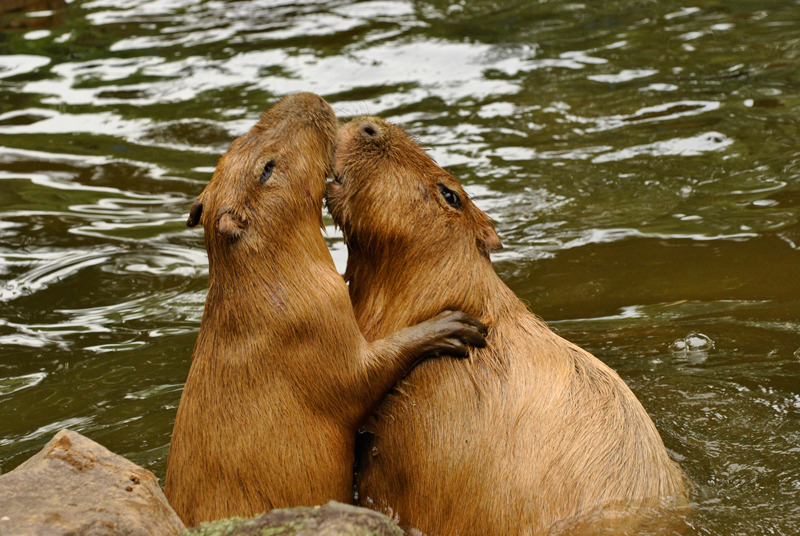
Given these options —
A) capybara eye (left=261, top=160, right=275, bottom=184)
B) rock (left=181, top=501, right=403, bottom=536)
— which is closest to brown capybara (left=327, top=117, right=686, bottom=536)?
capybara eye (left=261, top=160, right=275, bottom=184)

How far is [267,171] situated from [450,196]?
2.82 feet

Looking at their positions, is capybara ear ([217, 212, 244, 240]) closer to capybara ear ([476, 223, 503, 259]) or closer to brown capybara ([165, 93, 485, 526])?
brown capybara ([165, 93, 485, 526])

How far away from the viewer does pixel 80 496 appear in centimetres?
343

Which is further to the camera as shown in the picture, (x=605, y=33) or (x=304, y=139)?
(x=605, y=33)

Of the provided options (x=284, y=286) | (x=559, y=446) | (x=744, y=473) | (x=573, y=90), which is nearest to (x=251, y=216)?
(x=284, y=286)

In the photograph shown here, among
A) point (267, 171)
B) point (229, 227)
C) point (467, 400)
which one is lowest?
point (467, 400)

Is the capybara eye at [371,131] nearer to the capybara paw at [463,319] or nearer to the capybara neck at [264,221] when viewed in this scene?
the capybara neck at [264,221]

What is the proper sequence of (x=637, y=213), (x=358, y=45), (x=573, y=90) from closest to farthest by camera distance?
(x=637, y=213), (x=573, y=90), (x=358, y=45)

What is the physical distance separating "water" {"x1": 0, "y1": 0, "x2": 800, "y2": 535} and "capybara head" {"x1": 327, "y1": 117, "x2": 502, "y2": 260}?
1.51 m

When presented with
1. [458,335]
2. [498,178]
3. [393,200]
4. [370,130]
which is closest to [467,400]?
[458,335]

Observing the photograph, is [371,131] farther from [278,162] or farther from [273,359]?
[273,359]

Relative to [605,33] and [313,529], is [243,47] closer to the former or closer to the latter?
[605,33]

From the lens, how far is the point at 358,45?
41.4 feet

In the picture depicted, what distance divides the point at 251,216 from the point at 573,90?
299 inches
